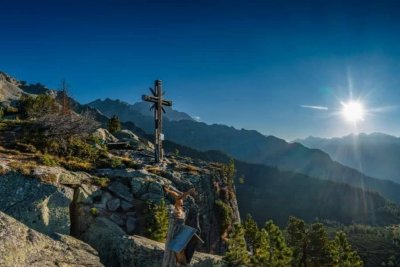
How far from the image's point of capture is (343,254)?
155 ft

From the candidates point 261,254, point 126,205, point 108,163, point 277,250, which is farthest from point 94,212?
point 277,250

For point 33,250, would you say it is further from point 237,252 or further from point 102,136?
point 102,136

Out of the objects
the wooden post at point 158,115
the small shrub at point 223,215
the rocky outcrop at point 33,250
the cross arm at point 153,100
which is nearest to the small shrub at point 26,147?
the cross arm at point 153,100

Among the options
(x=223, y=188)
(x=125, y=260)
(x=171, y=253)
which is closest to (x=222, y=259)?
(x=125, y=260)

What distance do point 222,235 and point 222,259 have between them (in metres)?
18.2

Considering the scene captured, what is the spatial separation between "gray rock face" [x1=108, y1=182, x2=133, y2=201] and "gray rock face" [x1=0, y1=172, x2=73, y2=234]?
453 centimetres

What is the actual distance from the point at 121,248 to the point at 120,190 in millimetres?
7790

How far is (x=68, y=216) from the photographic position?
22.6m

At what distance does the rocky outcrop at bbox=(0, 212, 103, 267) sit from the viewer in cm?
1457

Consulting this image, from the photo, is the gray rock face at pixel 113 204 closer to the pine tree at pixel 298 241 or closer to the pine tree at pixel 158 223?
the pine tree at pixel 158 223

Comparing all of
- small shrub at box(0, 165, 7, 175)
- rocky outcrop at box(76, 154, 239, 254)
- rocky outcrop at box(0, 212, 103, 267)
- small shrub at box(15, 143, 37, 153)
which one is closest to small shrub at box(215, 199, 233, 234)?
rocky outcrop at box(76, 154, 239, 254)

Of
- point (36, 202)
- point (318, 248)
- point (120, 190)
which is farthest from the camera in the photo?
point (318, 248)

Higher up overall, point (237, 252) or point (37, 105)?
point (37, 105)

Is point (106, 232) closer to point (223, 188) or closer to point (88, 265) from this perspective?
point (88, 265)
